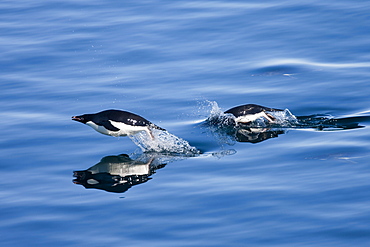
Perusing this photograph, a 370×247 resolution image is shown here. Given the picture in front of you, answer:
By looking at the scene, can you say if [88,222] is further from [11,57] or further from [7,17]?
[7,17]

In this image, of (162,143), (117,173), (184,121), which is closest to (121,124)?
(162,143)

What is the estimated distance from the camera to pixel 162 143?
14367 mm

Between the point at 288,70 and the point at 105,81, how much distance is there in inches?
183

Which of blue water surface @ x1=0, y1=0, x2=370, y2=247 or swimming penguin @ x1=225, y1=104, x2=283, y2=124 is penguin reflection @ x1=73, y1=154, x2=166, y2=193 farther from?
swimming penguin @ x1=225, y1=104, x2=283, y2=124

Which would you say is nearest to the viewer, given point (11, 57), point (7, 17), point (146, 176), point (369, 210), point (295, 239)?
point (295, 239)

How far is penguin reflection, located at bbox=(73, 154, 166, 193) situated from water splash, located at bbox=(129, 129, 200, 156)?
39cm

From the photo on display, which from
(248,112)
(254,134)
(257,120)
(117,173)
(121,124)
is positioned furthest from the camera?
(257,120)

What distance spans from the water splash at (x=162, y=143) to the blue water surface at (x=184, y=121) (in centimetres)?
19

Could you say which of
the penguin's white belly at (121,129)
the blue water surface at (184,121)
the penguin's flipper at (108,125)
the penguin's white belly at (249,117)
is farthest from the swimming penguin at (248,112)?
the penguin's flipper at (108,125)

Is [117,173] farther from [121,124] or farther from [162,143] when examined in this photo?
[162,143]

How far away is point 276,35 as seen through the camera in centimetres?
2186

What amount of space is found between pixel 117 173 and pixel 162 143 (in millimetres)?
1489

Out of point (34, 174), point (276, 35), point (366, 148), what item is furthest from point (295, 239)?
point (276, 35)

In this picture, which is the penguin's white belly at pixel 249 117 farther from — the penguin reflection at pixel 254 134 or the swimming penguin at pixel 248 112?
the penguin reflection at pixel 254 134
